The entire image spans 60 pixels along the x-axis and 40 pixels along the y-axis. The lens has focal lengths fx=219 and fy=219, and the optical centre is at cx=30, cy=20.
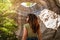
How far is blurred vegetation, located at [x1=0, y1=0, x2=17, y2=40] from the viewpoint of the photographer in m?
2.71

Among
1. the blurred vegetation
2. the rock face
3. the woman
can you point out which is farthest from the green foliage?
the rock face

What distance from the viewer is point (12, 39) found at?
2.71 m

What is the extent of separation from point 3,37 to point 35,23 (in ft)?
1.44

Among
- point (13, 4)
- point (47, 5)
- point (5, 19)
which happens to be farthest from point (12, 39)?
point (47, 5)

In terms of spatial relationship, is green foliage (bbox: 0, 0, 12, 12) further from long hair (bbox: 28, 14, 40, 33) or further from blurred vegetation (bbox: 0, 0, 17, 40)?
long hair (bbox: 28, 14, 40, 33)

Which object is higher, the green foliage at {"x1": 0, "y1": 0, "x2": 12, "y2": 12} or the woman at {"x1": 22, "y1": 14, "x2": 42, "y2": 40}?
the green foliage at {"x1": 0, "y1": 0, "x2": 12, "y2": 12}

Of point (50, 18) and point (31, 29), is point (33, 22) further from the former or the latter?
point (50, 18)

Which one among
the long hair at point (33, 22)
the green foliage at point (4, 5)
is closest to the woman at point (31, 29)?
the long hair at point (33, 22)

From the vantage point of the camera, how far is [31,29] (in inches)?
109

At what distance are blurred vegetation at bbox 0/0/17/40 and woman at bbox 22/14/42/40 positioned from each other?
14 centimetres

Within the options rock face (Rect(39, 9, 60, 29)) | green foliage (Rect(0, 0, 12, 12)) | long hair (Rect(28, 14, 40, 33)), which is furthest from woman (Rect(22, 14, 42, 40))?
green foliage (Rect(0, 0, 12, 12))

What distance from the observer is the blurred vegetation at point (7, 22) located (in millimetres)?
2711

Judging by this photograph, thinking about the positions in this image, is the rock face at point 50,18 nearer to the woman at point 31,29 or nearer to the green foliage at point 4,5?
the woman at point 31,29

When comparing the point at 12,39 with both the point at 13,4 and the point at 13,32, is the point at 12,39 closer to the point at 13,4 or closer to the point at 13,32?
the point at 13,32
